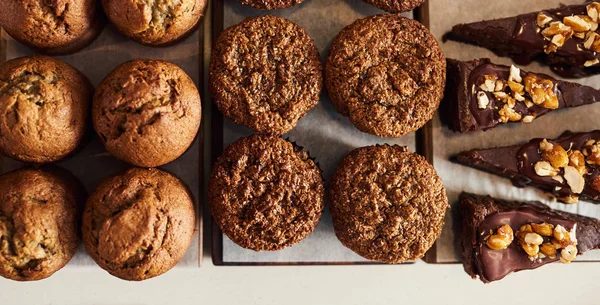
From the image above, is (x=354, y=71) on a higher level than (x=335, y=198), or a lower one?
higher

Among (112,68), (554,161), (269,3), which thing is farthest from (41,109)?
(554,161)

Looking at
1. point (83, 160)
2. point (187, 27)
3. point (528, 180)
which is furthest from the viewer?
point (528, 180)

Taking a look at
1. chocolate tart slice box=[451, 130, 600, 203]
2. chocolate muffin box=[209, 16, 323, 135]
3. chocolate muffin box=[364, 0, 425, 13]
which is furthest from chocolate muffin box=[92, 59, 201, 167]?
chocolate tart slice box=[451, 130, 600, 203]

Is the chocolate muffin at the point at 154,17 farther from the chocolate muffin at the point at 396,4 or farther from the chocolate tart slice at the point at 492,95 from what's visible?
the chocolate tart slice at the point at 492,95

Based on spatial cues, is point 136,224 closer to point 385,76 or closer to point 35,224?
point 35,224

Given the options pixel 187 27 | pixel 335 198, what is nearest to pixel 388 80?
pixel 335 198

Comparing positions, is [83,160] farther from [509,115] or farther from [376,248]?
[509,115]

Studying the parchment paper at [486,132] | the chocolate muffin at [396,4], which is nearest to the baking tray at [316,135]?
the chocolate muffin at [396,4]
